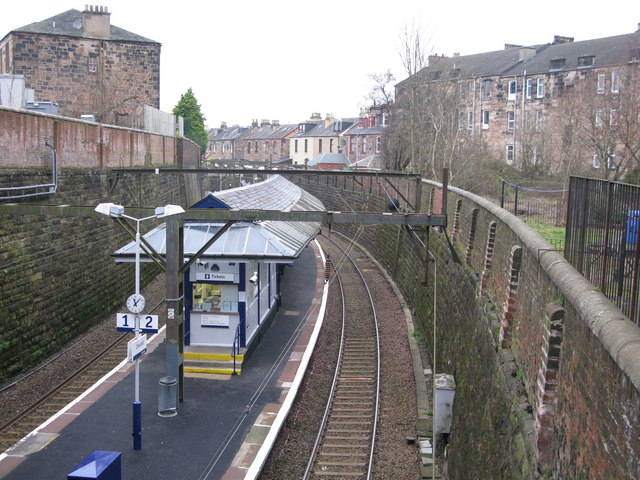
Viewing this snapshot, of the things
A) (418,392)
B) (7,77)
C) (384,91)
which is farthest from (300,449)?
(384,91)

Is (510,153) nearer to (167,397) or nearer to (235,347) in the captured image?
(235,347)

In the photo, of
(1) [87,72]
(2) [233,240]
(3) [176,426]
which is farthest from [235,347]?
(1) [87,72]

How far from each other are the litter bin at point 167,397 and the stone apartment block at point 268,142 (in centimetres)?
6785

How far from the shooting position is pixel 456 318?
42.4 feet

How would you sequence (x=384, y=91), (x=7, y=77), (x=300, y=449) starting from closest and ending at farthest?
(x=300, y=449)
(x=7, y=77)
(x=384, y=91)

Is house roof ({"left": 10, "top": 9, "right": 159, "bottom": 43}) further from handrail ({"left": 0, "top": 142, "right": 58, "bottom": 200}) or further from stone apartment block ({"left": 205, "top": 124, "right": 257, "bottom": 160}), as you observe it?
stone apartment block ({"left": 205, "top": 124, "right": 257, "bottom": 160})

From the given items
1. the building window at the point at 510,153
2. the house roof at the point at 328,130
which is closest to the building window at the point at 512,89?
the building window at the point at 510,153

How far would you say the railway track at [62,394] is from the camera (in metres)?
10.8

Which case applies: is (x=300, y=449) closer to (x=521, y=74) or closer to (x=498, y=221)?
(x=498, y=221)

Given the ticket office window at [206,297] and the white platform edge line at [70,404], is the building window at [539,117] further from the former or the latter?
the white platform edge line at [70,404]

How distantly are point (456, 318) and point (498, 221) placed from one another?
3.40 metres

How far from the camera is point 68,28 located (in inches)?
1495

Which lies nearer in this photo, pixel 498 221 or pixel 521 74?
pixel 498 221

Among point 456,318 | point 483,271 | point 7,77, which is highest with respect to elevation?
point 7,77
